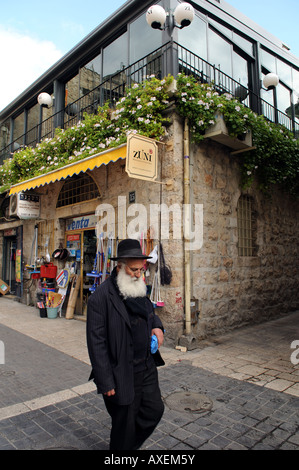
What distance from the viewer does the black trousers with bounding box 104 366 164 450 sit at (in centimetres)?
226

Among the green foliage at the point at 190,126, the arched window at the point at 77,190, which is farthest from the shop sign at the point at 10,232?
the arched window at the point at 77,190

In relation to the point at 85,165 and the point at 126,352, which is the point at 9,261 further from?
the point at 126,352

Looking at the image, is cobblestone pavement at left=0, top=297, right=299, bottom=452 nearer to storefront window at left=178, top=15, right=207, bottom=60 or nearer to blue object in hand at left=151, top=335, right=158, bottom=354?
blue object in hand at left=151, top=335, right=158, bottom=354

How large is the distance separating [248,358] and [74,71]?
1039cm

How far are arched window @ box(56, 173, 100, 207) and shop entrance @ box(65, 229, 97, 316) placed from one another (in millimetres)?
932

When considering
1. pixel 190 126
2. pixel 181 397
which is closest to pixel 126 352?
pixel 181 397

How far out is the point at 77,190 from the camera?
30.1 ft

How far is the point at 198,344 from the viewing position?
20.1 feet

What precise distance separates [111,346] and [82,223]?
707 centimetres

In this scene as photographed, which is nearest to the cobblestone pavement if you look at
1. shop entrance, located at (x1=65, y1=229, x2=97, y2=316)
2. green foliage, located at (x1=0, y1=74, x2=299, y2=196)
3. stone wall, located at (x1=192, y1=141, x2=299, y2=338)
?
stone wall, located at (x1=192, y1=141, x2=299, y2=338)

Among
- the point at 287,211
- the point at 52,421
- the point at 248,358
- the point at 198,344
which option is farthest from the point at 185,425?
the point at 287,211

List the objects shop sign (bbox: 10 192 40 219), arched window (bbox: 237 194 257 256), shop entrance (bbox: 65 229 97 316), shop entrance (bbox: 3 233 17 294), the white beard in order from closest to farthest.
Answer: the white beard, arched window (bbox: 237 194 257 256), shop entrance (bbox: 65 229 97 316), shop sign (bbox: 10 192 40 219), shop entrance (bbox: 3 233 17 294)
